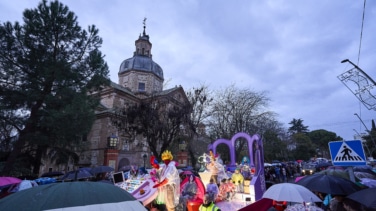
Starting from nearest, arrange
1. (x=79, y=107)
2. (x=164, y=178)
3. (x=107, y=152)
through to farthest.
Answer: (x=164, y=178) < (x=79, y=107) < (x=107, y=152)

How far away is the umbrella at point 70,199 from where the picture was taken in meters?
1.65

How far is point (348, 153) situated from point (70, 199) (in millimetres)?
5754

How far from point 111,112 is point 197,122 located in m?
13.7

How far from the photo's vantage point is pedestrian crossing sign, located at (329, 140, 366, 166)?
485 cm

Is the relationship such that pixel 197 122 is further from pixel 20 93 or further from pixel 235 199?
pixel 20 93

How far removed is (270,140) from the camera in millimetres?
34562

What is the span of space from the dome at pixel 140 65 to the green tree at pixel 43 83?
26530 millimetres

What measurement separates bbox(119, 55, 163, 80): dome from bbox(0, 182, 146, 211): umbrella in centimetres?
4027

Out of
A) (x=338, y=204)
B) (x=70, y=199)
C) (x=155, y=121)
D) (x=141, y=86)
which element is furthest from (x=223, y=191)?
(x=141, y=86)

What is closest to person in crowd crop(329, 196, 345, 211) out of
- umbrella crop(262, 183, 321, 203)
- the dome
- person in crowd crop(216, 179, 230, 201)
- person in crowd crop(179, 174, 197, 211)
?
umbrella crop(262, 183, 321, 203)

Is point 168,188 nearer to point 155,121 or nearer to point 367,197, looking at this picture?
point 367,197

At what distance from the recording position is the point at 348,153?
5.04 m

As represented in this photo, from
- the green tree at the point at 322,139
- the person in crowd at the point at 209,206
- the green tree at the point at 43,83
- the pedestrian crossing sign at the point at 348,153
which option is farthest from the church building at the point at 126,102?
the green tree at the point at 322,139

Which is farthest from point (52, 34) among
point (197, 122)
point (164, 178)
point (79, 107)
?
point (197, 122)
